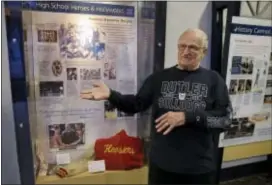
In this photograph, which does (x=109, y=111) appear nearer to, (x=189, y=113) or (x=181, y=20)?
(x=189, y=113)

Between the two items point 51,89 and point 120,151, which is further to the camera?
point 120,151

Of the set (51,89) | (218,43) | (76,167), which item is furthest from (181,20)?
(76,167)

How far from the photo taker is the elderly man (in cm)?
128

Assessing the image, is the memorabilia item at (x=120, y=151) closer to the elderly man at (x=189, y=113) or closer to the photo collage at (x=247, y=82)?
the elderly man at (x=189, y=113)

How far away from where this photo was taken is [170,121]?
47.9 inches

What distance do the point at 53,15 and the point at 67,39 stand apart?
0.49 ft

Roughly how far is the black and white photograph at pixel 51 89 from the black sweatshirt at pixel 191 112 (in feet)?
1.97

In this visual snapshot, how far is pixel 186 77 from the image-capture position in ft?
4.33

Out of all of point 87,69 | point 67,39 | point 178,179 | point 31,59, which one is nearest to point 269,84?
point 178,179

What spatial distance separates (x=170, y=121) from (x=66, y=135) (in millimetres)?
723

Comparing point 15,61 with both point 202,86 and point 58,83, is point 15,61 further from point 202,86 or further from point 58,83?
point 202,86

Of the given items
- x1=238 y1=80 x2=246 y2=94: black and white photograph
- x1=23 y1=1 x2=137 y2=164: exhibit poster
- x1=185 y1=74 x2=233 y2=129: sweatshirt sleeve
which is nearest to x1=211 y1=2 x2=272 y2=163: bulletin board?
x1=238 y1=80 x2=246 y2=94: black and white photograph

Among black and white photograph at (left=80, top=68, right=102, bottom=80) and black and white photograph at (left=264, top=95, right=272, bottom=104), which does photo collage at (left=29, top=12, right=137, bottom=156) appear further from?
black and white photograph at (left=264, top=95, right=272, bottom=104)

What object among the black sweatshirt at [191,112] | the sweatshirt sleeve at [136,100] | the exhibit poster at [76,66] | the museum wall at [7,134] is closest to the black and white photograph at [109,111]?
the exhibit poster at [76,66]
